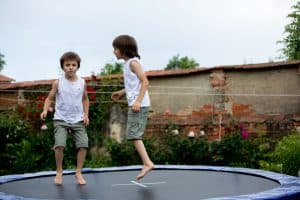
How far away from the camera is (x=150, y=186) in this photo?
346cm

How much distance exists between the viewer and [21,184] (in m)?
3.80

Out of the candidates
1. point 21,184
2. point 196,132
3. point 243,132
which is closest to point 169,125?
point 196,132

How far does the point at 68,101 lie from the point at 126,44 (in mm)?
529

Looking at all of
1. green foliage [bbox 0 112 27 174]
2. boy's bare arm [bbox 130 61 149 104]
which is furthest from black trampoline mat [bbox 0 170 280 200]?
green foliage [bbox 0 112 27 174]

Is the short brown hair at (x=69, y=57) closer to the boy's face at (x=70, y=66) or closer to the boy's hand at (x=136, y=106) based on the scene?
the boy's face at (x=70, y=66)

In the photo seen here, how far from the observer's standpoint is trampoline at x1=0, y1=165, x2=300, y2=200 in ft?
9.84

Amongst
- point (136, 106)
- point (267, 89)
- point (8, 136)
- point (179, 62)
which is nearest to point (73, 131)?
point (136, 106)

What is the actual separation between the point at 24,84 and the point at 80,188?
12.9 feet

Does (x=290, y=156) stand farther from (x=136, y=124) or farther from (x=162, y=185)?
(x=136, y=124)

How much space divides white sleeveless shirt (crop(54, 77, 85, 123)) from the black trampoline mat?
0.44 metres

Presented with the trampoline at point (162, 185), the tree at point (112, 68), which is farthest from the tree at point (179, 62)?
the trampoline at point (162, 185)

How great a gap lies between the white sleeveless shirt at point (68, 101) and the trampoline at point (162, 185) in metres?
0.44

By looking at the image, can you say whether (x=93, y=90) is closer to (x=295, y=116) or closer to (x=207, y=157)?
(x=207, y=157)

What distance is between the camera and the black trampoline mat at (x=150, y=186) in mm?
3062
